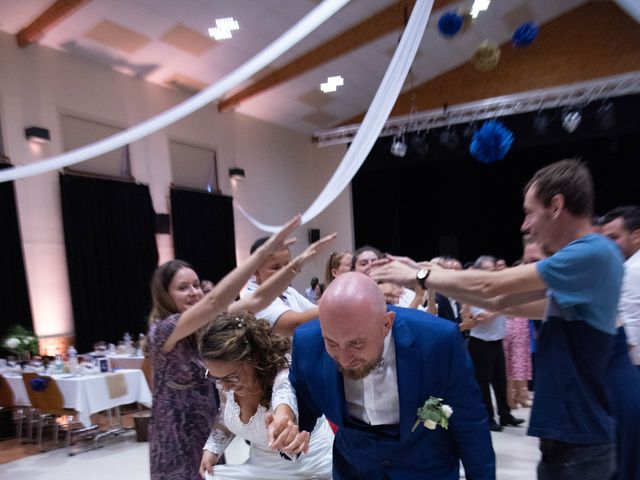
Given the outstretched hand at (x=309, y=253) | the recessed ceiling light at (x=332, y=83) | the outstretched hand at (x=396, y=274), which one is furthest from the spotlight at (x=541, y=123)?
the outstretched hand at (x=396, y=274)

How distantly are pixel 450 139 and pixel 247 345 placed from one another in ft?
27.7

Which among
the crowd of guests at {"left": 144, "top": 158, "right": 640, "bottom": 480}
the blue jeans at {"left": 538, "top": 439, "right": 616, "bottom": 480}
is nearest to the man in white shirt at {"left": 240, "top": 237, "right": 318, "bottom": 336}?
the crowd of guests at {"left": 144, "top": 158, "right": 640, "bottom": 480}

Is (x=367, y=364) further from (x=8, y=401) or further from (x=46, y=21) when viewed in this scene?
(x=46, y=21)

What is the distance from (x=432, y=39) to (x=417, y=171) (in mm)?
3647

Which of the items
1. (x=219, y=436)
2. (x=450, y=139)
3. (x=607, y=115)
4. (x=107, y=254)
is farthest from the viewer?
(x=450, y=139)

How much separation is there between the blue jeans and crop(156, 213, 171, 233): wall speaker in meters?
8.10

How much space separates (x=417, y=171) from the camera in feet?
40.2

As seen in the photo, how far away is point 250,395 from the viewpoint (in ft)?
5.98

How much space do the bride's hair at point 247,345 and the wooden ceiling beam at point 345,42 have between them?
7.32 m

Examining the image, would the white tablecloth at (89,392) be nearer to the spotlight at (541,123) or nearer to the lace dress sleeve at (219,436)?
the lace dress sleeve at (219,436)

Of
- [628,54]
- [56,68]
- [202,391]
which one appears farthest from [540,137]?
[202,391]

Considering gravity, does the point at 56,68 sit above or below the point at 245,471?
above

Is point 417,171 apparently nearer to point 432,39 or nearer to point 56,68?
point 432,39

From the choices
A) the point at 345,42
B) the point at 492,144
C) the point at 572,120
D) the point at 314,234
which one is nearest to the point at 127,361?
the point at 492,144
